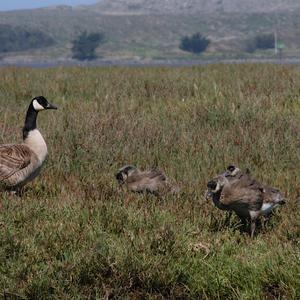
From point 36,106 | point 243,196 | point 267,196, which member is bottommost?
point 267,196

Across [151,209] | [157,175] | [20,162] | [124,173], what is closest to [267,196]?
[151,209]

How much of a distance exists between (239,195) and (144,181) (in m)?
2.13

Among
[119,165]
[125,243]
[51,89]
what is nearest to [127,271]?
[125,243]

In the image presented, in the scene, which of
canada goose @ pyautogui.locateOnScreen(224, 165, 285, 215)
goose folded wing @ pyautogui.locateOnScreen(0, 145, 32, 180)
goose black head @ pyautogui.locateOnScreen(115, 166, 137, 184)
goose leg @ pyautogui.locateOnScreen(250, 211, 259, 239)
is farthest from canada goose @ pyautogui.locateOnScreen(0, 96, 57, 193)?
goose leg @ pyautogui.locateOnScreen(250, 211, 259, 239)

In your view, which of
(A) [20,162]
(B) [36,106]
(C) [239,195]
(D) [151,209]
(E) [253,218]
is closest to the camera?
(C) [239,195]

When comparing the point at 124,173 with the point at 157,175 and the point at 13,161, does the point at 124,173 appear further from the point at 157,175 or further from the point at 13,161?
the point at 13,161

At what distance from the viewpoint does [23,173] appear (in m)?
8.98

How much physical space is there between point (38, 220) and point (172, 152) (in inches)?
180

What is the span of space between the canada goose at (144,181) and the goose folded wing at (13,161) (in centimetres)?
137

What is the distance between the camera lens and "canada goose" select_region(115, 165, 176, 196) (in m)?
9.34

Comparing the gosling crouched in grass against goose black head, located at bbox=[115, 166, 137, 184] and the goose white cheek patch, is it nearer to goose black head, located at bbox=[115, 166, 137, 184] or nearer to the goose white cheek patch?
goose black head, located at bbox=[115, 166, 137, 184]

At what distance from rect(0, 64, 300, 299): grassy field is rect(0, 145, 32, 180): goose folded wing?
46cm

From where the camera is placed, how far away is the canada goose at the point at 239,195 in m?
7.66

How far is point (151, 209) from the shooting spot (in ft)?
26.9
